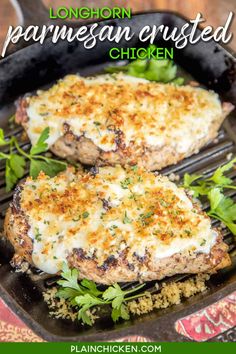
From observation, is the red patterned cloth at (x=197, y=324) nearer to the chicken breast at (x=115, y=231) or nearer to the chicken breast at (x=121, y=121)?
the chicken breast at (x=115, y=231)

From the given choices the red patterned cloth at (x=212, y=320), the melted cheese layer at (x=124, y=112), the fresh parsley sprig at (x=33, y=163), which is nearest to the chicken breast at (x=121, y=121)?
the melted cheese layer at (x=124, y=112)

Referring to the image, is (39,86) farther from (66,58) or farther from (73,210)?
(73,210)

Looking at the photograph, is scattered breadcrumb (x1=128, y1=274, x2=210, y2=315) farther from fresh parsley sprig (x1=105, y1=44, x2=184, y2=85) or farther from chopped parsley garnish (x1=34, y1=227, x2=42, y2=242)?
fresh parsley sprig (x1=105, y1=44, x2=184, y2=85)

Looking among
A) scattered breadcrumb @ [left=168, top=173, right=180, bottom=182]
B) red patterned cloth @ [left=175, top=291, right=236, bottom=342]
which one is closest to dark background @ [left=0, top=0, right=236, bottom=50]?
scattered breadcrumb @ [left=168, top=173, right=180, bottom=182]

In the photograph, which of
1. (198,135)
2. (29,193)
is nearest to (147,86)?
(198,135)

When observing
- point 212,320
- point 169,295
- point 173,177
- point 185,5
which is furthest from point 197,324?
point 185,5

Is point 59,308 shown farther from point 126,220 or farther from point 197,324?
point 197,324
